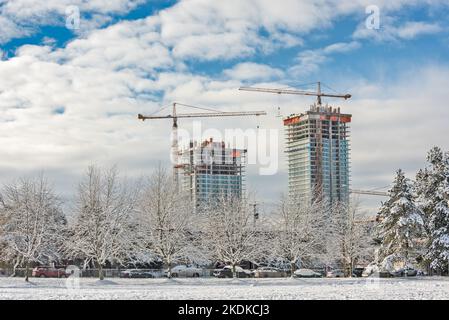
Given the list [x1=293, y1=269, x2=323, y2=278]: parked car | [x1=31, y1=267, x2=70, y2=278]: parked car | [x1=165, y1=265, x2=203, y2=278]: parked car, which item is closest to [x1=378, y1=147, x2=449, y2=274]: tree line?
[x1=293, y1=269, x2=323, y2=278]: parked car

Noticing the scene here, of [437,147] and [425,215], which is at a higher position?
[437,147]

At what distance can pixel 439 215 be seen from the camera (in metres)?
66.5

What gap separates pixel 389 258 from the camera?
2655 inches

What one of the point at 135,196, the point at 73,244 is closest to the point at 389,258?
the point at 135,196

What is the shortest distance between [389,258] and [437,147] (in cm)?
1279

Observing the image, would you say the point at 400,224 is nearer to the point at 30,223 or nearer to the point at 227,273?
the point at 227,273

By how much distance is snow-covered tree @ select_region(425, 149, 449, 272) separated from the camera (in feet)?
213

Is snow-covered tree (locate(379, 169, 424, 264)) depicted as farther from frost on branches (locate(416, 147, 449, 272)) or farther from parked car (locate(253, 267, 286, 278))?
parked car (locate(253, 267, 286, 278))

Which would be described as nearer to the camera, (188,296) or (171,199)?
(188,296)

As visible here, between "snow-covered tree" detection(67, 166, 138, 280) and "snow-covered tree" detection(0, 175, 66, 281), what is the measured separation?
2732 millimetres

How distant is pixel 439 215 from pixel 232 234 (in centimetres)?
2203

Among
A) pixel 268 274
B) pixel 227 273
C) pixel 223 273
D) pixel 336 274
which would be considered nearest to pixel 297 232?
pixel 268 274

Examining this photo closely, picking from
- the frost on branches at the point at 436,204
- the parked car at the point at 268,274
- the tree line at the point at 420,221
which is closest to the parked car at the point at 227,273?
the parked car at the point at 268,274
